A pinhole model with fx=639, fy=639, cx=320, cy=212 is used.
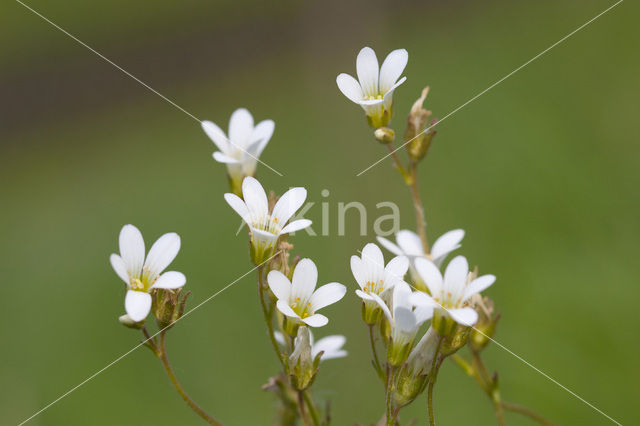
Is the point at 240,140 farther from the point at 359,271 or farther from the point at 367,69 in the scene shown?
the point at 359,271

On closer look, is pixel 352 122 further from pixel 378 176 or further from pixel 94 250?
pixel 94 250

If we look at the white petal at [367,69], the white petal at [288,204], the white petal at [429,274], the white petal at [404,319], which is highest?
the white petal at [367,69]

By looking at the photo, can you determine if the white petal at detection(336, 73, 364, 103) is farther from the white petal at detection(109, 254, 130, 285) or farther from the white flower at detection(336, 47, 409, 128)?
the white petal at detection(109, 254, 130, 285)

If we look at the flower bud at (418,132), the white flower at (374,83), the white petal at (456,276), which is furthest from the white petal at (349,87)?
the white petal at (456,276)

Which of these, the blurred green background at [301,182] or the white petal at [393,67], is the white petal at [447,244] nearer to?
the white petal at [393,67]

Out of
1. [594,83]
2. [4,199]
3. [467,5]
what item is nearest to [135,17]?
[4,199]

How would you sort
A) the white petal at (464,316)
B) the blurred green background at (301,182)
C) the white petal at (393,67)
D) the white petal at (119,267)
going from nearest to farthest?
the white petal at (464,316) < the white petal at (119,267) < the white petal at (393,67) < the blurred green background at (301,182)
